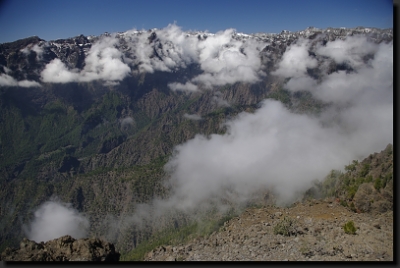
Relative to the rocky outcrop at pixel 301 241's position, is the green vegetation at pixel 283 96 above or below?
above

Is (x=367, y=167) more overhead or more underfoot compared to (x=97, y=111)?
more underfoot

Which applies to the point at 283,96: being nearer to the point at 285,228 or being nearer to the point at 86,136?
the point at 86,136

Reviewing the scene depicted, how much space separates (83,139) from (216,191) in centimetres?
11064

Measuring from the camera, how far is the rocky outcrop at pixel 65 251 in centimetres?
751

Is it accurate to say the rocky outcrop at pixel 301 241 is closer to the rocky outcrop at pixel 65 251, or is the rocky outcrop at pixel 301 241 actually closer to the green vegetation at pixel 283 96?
the rocky outcrop at pixel 65 251

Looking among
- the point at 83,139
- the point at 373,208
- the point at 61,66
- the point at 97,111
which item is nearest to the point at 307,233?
the point at 373,208

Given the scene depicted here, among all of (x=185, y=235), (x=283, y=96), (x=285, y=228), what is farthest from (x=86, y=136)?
(x=285, y=228)

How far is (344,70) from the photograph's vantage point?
5089 inches

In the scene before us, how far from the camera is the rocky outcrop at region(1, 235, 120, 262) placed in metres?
7.51

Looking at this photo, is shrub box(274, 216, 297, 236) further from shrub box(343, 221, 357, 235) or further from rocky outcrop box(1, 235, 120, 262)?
rocky outcrop box(1, 235, 120, 262)

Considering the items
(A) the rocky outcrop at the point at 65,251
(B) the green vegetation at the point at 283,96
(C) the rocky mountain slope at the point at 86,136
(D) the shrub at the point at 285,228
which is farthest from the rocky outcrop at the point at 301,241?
(B) the green vegetation at the point at 283,96

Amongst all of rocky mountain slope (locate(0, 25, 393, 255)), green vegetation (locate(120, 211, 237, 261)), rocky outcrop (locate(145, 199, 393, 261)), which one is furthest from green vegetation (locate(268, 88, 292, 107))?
rocky outcrop (locate(145, 199, 393, 261))

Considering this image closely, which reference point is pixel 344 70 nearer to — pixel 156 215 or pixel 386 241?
pixel 156 215

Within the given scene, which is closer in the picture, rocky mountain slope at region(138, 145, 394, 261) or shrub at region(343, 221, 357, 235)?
rocky mountain slope at region(138, 145, 394, 261)
